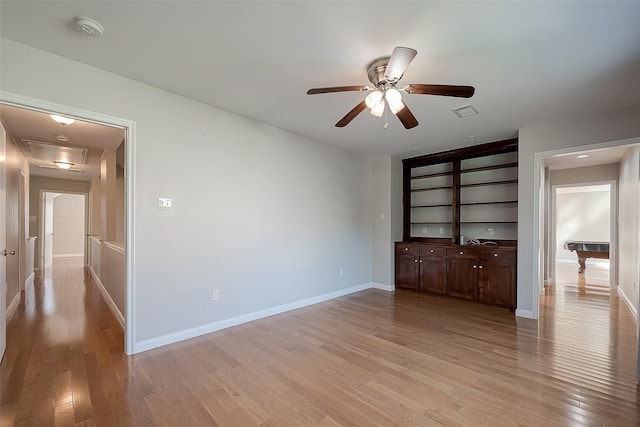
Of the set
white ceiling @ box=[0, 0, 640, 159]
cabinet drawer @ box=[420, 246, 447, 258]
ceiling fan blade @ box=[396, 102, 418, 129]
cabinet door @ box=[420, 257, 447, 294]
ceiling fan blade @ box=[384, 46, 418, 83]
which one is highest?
white ceiling @ box=[0, 0, 640, 159]

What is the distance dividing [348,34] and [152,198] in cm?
229

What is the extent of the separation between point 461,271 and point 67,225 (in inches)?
495

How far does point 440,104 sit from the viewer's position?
3.08 m

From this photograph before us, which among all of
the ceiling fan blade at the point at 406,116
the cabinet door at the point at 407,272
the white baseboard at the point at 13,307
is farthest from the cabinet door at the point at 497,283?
the white baseboard at the point at 13,307

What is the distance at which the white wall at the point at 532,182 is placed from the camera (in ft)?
11.3

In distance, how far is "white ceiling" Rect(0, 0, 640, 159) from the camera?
1.75 m

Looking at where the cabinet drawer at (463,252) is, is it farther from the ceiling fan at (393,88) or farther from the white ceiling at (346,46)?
the ceiling fan at (393,88)

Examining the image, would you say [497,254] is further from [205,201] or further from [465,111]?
[205,201]

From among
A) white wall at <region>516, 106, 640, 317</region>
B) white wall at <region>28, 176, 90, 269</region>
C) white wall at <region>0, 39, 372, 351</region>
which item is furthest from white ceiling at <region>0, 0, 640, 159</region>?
white wall at <region>28, 176, 90, 269</region>

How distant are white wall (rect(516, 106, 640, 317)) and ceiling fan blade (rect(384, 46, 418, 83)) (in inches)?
111

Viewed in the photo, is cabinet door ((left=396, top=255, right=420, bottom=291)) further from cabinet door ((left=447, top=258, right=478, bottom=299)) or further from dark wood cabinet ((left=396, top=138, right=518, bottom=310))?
cabinet door ((left=447, top=258, right=478, bottom=299))

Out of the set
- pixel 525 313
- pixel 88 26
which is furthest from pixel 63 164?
pixel 525 313

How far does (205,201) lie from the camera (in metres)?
3.21

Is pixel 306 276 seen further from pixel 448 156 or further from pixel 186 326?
pixel 448 156
